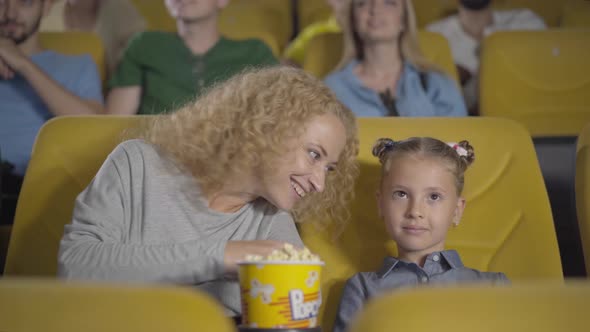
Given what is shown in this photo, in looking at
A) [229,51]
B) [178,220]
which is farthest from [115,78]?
[178,220]

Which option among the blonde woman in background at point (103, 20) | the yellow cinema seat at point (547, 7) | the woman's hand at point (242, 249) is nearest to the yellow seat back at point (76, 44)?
the blonde woman in background at point (103, 20)

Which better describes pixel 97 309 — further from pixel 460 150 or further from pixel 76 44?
pixel 76 44

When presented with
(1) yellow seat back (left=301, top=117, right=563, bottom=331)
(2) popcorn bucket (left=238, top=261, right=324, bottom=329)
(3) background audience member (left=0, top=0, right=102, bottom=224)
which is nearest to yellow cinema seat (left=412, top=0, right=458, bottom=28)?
(3) background audience member (left=0, top=0, right=102, bottom=224)

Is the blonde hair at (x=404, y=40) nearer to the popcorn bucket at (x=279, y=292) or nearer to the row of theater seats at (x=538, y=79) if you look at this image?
the row of theater seats at (x=538, y=79)

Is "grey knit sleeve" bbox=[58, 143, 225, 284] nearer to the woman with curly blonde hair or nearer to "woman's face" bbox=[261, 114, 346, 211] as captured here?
the woman with curly blonde hair

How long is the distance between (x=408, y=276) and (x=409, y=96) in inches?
42.8

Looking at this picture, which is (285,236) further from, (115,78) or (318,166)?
(115,78)

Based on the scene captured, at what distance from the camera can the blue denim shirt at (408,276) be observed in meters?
1.57

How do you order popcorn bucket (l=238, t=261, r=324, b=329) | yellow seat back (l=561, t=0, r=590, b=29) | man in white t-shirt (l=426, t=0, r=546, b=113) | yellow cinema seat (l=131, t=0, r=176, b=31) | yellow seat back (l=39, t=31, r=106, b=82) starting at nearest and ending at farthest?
popcorn bucket (l=238, t=261, r=324, b=329)
yellow seat back (l=39, t=31, r=106, b=82)
man in white t-shirt (l=426, t=0, r=546, b=113)
yellow seat back (l=561, t=0, r=590, b=29)
yellow cinema seat (l=131, t=0, r=176, b=31)

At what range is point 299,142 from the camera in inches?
58.7

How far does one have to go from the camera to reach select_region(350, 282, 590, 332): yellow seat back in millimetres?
678

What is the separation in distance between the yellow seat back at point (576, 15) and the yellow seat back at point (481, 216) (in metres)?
1.87

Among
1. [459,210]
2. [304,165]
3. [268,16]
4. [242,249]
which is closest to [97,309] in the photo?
[242,249]

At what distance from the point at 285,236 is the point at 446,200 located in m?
0.33
